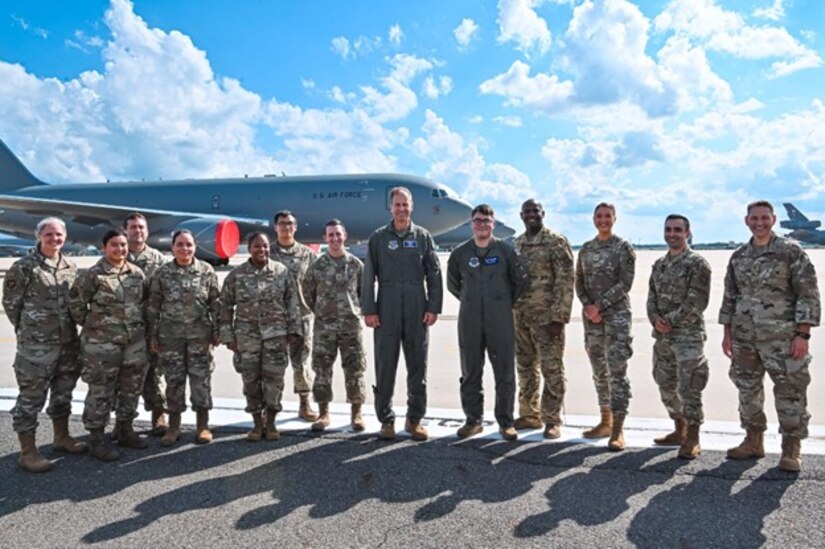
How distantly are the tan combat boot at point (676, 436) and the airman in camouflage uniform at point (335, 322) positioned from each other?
230 centimetres

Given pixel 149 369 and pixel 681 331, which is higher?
pixel 681 331

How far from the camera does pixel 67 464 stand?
381 centimetres

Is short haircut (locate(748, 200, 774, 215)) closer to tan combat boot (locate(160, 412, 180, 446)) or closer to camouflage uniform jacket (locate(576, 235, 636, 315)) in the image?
camouflage uniform jacket (locate(576, 235, 636, 315))

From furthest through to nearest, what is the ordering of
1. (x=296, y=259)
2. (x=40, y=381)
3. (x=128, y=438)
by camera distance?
(x=296, y=259)
(x=128, y=438)
(x=40, y=381)

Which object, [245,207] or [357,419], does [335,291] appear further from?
[245,207]

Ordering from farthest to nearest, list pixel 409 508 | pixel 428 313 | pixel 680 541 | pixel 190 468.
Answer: pixel 428 313 < pixel 190 468 < pixel 409 508 < pixel 680 541

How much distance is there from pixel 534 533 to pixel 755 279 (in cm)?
238

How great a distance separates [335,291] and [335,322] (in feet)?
0.89

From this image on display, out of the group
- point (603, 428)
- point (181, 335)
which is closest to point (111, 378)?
point (181, 335)

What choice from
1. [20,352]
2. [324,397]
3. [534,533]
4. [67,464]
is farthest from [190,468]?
[534,533]

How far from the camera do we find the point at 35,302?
12.8 feet

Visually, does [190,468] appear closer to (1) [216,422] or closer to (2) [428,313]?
(1) [216,422]

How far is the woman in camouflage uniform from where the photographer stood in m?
4.29

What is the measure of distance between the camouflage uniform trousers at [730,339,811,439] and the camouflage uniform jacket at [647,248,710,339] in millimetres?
317
